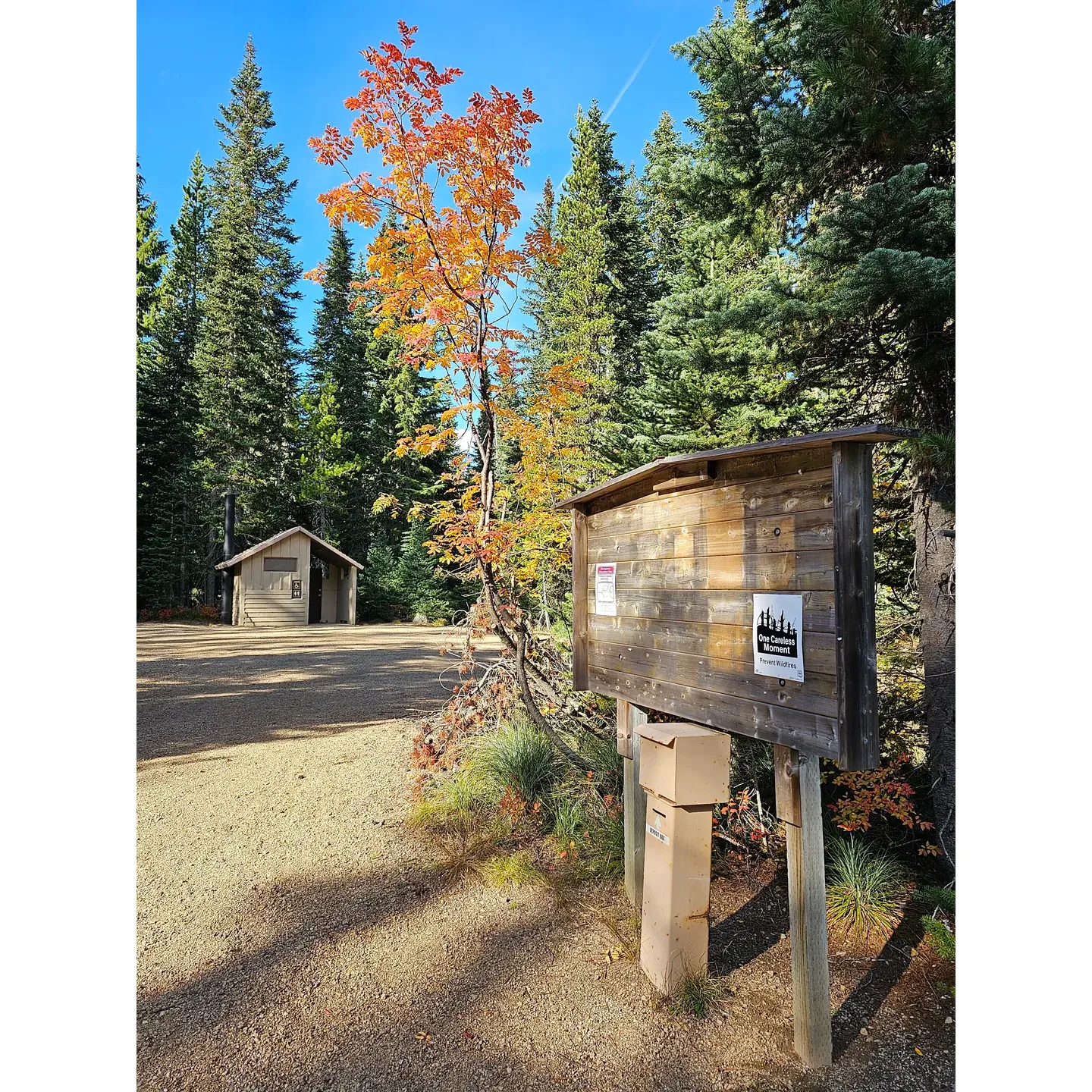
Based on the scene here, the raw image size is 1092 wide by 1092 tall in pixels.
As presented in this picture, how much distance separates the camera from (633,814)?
345cm

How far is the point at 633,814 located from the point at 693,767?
3.20ft

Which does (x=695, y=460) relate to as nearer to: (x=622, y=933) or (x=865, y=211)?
(x=865, y=211)

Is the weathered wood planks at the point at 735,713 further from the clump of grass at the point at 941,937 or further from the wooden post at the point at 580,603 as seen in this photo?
the clump of grass at the point at 941,937

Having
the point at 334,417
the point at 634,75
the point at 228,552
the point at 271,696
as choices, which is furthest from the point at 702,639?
the point at 334,417

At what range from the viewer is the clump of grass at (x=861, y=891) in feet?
10.7

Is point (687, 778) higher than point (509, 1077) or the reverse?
higher

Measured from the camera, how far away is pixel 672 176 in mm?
4668

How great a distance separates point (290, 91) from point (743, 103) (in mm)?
2819

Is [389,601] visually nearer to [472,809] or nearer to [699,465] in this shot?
[472,809]

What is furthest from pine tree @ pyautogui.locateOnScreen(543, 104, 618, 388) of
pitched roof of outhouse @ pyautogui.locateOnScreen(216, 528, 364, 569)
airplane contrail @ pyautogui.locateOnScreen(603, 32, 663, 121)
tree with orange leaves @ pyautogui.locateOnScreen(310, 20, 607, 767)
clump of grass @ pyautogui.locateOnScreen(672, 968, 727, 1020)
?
clump of grass @ pyautogui.locateOnScreen(672, 968, 727, 1020)

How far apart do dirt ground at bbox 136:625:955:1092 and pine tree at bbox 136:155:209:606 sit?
19.4 m

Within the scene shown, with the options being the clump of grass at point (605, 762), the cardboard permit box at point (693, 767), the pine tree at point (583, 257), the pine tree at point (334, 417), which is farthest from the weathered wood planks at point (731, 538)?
the pine tree at point (334, 417)
